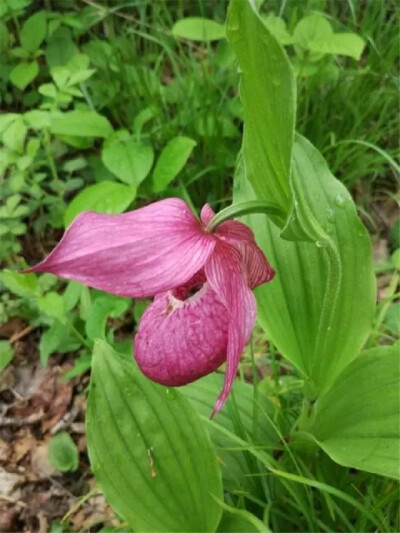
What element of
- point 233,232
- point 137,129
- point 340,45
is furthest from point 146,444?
point 340,45

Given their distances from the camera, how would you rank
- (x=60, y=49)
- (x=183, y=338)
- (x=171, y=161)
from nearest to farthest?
(x=183, y=338)
(x=171, y=161)
(x=60, y=49)

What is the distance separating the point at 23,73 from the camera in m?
1.84

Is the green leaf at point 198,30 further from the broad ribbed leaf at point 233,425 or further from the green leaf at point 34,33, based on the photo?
the broad ribbed leaf at point 233,425

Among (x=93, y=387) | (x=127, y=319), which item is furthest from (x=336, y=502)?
(x=127, y=319)

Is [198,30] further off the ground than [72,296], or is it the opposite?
[198,30]

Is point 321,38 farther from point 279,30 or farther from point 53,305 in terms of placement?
point 53,305

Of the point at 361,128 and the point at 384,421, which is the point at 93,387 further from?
the point at 361,128

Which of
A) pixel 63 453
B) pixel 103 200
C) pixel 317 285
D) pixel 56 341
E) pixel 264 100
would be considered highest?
pixel 264 100

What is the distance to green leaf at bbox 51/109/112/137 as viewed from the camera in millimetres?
1660

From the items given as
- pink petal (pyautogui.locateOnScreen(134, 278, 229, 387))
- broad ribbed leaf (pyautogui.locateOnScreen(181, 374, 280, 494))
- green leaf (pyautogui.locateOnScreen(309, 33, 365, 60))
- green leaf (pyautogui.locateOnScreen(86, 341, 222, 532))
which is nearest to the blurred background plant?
green leaf (pyautogui.locateOnScreen(309, 33, 365, 60))

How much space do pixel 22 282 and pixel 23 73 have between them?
30.0 inches

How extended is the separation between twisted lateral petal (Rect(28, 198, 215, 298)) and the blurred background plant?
2.08ft

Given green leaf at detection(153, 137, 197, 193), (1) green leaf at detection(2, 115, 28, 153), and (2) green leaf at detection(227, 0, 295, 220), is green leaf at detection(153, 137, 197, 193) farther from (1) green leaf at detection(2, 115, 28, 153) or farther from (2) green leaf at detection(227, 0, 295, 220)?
(2) green leaf at detection(227, 0, 295, 220)

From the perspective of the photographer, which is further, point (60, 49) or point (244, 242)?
point (60, 49)
